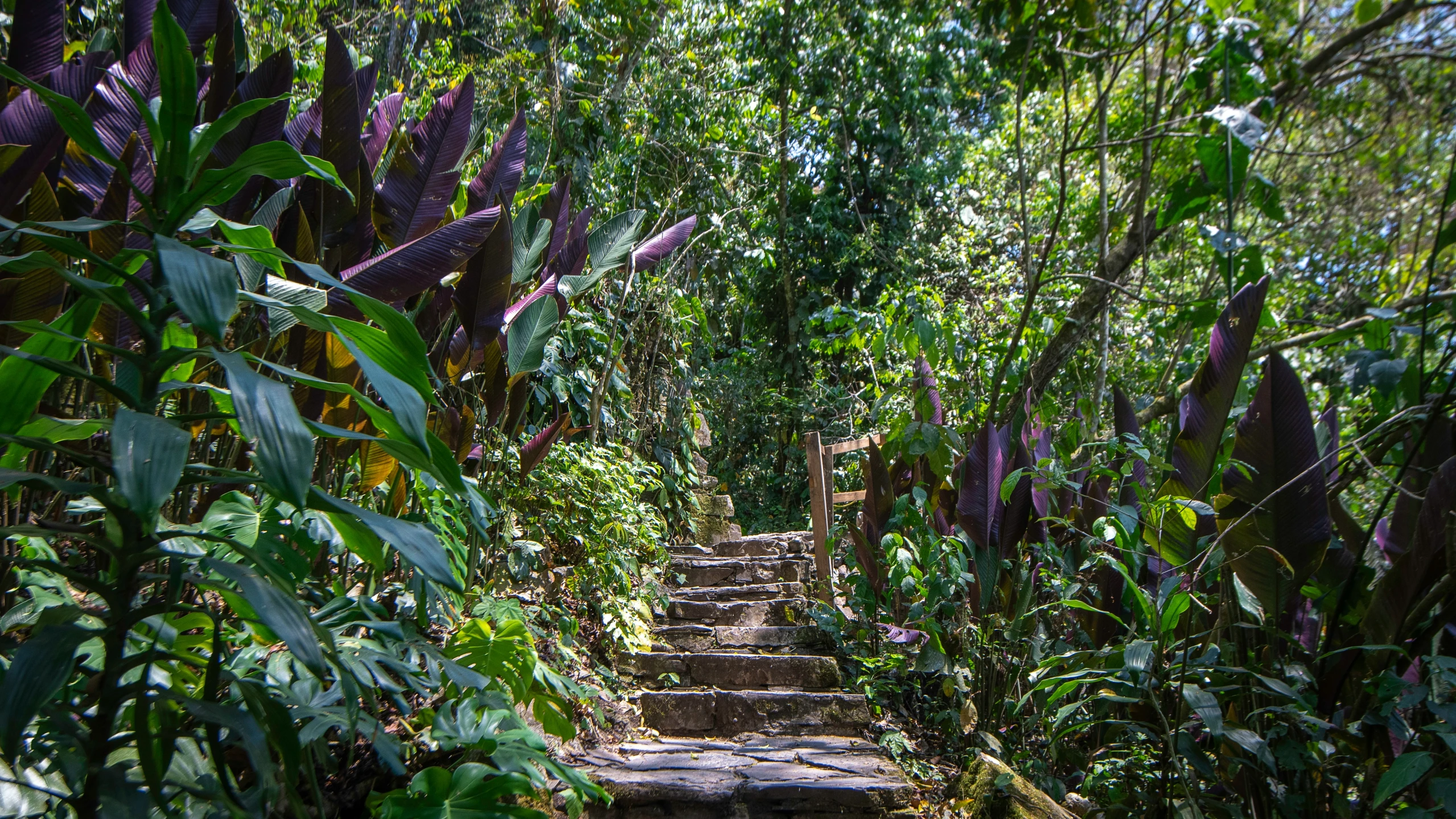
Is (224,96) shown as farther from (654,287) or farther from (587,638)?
(654,287)

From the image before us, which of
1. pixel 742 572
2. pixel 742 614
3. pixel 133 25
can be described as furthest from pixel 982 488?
pixel 742 572

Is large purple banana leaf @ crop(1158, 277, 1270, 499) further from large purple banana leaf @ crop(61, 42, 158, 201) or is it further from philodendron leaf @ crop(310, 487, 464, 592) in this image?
large purple banana leaf @ crop(61, 42, 158, 201)

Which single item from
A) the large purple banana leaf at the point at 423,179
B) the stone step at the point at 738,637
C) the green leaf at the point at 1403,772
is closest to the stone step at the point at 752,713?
the stone step at the point at 738,637

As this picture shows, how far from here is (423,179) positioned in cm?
218

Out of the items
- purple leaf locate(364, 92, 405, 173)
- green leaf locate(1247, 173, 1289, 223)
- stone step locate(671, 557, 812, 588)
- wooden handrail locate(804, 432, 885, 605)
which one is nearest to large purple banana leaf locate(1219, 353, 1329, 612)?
green leaf locate(1247, 173, 1289, 223)

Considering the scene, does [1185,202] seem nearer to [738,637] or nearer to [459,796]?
[459,796]

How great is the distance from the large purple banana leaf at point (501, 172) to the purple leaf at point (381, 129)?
27 cm

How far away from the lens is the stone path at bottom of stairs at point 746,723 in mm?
2514

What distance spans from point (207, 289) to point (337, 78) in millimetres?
1503

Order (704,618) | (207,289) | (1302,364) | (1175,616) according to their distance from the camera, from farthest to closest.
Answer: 1. (1302,364)
2. (704,618)
3. (1175,616)
4. (207,289)

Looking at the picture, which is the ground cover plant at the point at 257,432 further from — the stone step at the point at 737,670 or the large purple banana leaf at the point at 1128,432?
the large purple banana leaf at the point at 1128,432

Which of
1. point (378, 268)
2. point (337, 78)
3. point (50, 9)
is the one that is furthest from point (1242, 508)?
point (50, 9)

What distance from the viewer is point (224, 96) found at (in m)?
1.84

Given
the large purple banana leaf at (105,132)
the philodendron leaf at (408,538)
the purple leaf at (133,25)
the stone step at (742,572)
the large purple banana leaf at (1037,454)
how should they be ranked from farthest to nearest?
the stone step at (742,572) < the large purple banana leaf at (1037,454) < the purple leaf at (133,25) < the large purple banana leaf at (105,132) < the philodendron leaf at (408,538)
